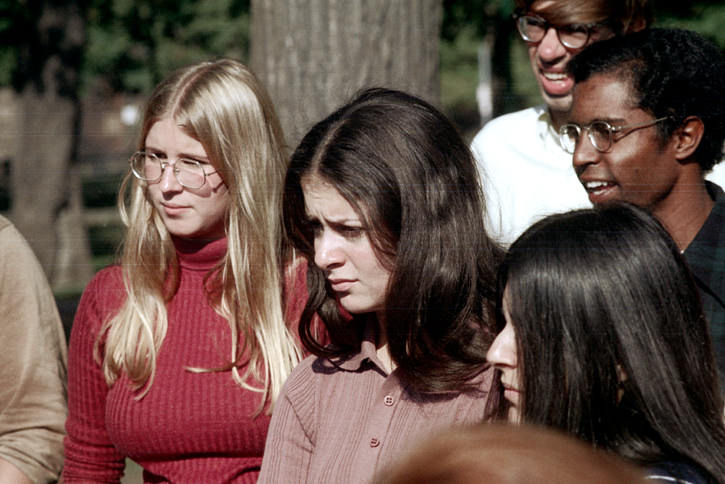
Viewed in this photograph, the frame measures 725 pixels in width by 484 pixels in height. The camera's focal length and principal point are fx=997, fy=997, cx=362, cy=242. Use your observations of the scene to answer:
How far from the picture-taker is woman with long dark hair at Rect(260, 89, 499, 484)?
224 cm

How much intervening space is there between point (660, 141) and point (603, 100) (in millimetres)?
178

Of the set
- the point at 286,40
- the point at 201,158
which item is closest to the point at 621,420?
the point at 201,158

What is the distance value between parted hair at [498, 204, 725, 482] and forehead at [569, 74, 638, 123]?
2.48 ft

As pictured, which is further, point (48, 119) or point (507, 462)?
point (48, 119)

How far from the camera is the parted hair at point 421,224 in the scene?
2.24 meters

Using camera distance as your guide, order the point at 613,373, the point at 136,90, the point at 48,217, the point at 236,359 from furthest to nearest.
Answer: the point at 136,90 < the point at 48,217 < the point at 236,359 < the point at 613,373

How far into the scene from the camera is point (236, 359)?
2.67 meters

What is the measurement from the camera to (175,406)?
8.61 feet

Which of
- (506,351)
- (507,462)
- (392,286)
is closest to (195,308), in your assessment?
(392,286)

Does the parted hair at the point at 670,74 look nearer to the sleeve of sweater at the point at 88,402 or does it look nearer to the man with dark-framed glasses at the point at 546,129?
the man with dark-framed glasses at the point at 546,129

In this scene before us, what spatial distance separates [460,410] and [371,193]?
0.53 meters

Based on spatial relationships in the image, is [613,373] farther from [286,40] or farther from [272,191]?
[286,40]

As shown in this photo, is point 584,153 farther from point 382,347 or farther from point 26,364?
point 26,364

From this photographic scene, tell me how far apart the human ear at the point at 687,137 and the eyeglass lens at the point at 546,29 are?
53 cm
